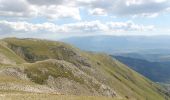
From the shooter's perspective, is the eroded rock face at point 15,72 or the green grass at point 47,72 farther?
the green grass at point 47,72

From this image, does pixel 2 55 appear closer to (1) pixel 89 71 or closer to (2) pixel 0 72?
(1) pixel 89 71

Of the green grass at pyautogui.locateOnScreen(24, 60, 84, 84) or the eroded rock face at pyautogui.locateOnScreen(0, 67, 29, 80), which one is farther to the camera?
the green grass at pyautogui.locateOnScreen(24, 60, 84, 84)

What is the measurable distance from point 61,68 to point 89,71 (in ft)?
267

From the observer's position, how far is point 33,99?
38.3 metres

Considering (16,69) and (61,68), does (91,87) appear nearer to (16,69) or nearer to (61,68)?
(61,68)

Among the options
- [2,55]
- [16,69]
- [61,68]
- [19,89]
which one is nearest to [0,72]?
[16,69]

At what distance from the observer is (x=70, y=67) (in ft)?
329

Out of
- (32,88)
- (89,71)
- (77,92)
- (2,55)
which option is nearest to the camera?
(32,88)

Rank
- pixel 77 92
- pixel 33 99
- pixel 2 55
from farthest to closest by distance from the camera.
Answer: pixel 2 55 < pixel 77 92 < pixel 33 99

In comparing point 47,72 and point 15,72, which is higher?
point 15,72

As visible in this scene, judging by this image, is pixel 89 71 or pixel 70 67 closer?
pixel 70 67

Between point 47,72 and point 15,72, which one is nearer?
point 15,72

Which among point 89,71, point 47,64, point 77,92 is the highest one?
point 47,64

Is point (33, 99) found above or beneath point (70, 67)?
above
